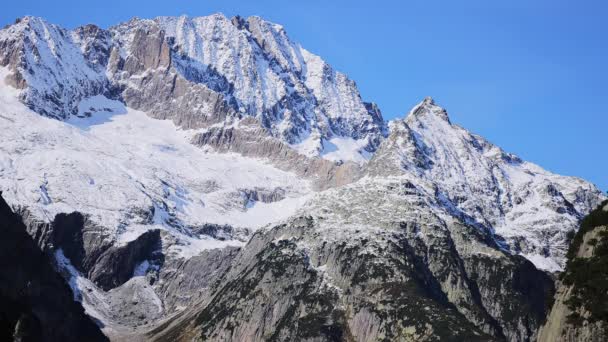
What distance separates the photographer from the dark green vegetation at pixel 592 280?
116500mm

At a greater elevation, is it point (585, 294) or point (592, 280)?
point (592, 280)

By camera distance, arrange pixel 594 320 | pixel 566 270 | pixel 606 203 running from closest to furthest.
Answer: pixel 594 320, pixel 566 270, pixel 606 203

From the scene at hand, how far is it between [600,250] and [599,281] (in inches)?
263

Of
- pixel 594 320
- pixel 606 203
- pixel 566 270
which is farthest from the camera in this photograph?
pixel 606 203

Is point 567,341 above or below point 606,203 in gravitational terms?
below

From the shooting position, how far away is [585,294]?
4712 inches

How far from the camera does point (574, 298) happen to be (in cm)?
12069

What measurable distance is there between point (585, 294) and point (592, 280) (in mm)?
2018

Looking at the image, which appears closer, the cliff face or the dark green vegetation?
the cliff face

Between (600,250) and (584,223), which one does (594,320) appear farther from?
(584,223)

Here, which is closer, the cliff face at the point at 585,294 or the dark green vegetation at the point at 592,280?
the cliff face at the point at 585,294

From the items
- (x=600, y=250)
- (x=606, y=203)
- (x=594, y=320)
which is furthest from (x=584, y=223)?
(x=594, y=320)

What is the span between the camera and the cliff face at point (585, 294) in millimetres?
116375

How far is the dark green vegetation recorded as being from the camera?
116 meters
